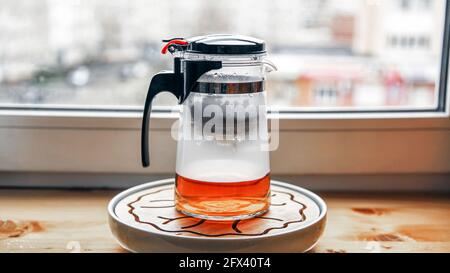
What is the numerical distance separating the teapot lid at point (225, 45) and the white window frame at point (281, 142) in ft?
0.82

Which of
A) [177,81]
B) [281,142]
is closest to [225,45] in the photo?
[177,81]

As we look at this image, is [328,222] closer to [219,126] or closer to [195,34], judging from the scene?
[219,126]

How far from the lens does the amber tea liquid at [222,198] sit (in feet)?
2.30

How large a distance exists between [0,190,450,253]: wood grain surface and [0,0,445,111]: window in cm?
15

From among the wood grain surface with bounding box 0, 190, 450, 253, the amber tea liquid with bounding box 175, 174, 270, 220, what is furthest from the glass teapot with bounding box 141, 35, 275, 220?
the wood grain surface with bounding box 0, 190, 450, 253

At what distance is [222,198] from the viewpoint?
70cm

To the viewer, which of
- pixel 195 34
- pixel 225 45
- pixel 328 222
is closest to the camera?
pixel 225 45

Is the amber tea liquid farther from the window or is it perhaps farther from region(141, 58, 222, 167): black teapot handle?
the window

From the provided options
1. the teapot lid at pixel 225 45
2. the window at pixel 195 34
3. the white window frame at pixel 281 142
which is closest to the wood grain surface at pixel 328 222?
the white window frame at pixel 281 142

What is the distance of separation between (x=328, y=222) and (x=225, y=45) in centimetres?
31

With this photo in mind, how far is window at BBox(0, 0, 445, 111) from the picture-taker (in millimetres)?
926

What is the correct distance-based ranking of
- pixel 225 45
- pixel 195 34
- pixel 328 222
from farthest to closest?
1. pixel 195 34
2. pixel 328 222
3. pixel 225 45

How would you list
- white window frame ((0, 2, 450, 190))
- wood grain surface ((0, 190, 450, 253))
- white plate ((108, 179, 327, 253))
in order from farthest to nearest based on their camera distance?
white window frame ((0, 2, 450, 190)) → wood grain surface ((0, 190, 450, 253)) → white plate ((108, 179, 327, 253))
